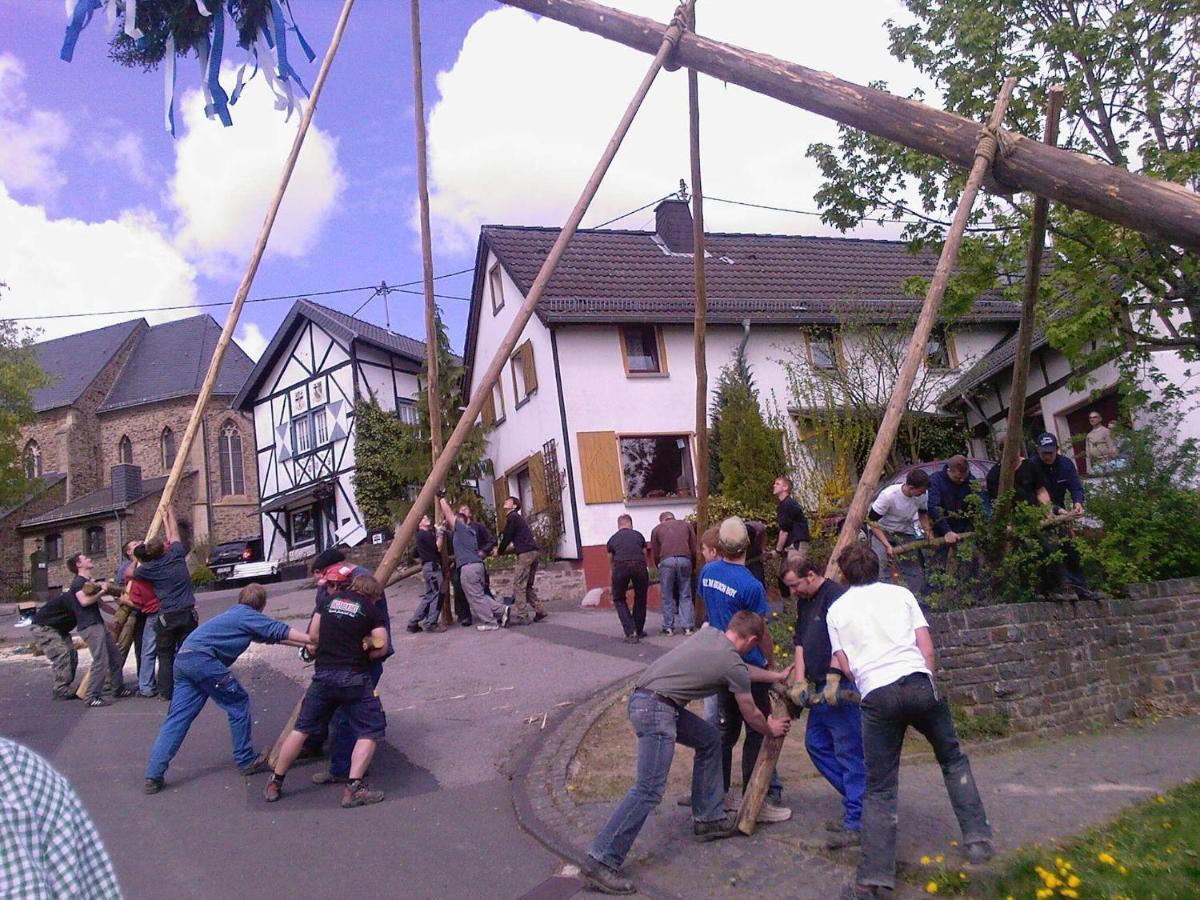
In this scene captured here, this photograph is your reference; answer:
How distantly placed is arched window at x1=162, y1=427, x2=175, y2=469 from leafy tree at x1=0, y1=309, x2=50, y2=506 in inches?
480

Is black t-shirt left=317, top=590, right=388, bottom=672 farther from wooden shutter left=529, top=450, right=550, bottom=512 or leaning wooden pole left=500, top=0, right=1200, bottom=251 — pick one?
wooden shutter left=529, top=450, right=550, bottom=512

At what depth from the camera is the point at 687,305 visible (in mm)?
22938

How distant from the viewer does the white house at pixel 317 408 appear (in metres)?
32.8

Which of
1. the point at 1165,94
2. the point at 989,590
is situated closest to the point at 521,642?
the point at 989,590

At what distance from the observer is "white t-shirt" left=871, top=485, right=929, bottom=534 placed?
10.3m

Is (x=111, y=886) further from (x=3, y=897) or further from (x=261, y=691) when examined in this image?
(x=261, y=691)

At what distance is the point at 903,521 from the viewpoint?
33.9 ft

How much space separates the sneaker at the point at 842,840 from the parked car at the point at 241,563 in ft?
92.7

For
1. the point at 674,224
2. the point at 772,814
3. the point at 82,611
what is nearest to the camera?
the point at 772,814

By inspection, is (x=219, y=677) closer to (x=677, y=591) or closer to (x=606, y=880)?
(x=606, y=880)

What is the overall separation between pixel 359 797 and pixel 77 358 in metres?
49.8

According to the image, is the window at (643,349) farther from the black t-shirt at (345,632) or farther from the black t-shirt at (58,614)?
the black t-shirt at (345,632)

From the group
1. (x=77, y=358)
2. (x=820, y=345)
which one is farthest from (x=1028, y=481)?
(x=77, y=358)

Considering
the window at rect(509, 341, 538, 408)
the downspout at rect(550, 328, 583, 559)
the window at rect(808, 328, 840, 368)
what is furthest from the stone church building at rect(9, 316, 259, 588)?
the window at rect(808, 328, 840, 368)
